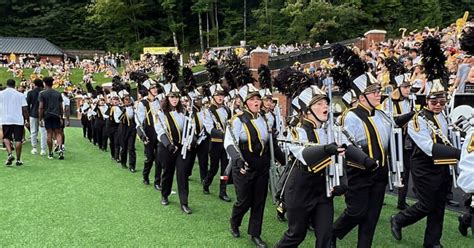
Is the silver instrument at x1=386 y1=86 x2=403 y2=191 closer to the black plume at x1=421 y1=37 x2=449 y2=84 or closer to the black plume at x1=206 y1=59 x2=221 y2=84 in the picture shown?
the black plume at x1=421 y1=37 x2=449 y2=84

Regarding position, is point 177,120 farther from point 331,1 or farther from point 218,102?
point 331,1

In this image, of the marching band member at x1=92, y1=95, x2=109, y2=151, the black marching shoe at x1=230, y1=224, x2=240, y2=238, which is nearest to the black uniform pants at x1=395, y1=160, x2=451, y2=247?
the black marching shoe at x1=230, y1=224, x2=240, y2=238

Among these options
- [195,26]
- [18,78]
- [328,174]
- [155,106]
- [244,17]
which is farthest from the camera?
[195,26]

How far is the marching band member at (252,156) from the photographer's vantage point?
5.92 metres

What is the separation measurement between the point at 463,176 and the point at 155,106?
587 cm

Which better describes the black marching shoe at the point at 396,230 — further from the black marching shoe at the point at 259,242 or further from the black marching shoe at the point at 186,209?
the black marching shoe at the point at 186,209

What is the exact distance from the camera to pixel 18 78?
38656 mm

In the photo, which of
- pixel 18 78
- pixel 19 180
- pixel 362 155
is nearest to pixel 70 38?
pixel 18 78

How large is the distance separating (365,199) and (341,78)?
175cm

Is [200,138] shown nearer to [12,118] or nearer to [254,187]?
[254,187]

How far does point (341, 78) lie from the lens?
6207 millimetres

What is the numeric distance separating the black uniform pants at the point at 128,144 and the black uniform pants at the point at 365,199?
22.2 ft

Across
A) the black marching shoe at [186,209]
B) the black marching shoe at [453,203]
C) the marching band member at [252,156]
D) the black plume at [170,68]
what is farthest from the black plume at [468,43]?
the black plume at [170,68]

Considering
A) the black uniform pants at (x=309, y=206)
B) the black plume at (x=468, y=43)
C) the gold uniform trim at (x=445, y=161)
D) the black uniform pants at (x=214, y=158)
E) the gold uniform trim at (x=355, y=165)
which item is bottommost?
the black uniform pants at (x=214, y=158)
